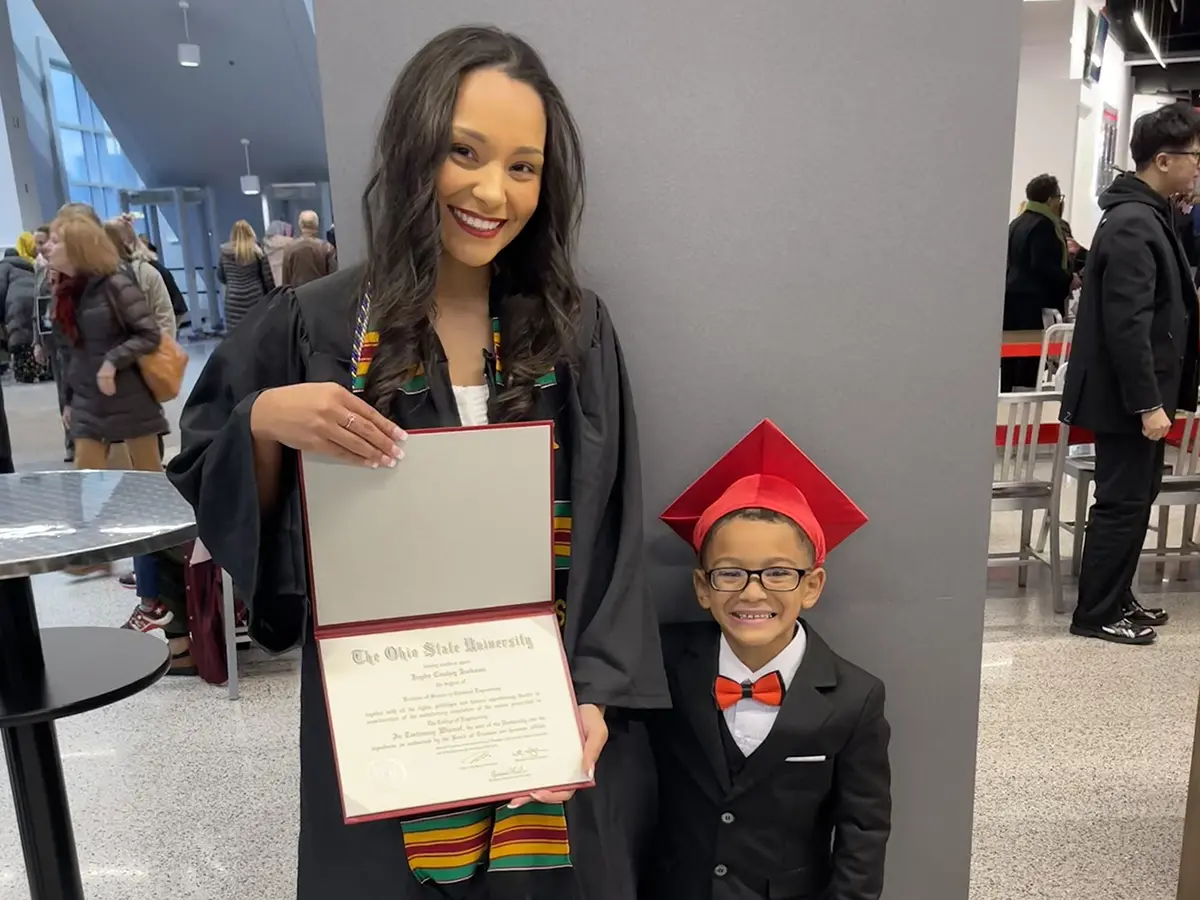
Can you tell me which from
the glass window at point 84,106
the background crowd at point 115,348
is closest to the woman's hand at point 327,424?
the background crowd at point 115,348

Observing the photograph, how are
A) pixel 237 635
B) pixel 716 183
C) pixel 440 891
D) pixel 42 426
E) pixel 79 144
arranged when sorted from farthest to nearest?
pixel 79 144
pixel 42 426
pixel 237 635
pixel 716 183
pixel 440 891

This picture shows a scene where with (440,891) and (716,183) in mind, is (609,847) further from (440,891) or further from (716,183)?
(716,183)

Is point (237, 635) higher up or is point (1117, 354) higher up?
point (1117, 354)

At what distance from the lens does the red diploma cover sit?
40.8 inches

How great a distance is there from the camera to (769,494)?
130 cm

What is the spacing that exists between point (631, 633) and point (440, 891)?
395 millimetres

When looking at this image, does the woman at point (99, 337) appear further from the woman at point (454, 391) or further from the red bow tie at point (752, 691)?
the red bow tie at point (752, 691)

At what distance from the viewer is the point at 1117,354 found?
2.93 m

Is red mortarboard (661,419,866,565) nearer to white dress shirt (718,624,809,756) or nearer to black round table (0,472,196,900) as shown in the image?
white dress shirt (718,624,809,756)

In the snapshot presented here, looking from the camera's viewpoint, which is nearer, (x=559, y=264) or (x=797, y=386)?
(x=559, y=264)

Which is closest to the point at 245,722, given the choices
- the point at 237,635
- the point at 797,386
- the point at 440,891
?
the point at 237,635

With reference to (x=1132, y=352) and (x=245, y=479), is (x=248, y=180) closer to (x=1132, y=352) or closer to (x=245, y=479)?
(x=1132, y=352)

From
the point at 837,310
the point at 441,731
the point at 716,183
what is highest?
the point at 716,183

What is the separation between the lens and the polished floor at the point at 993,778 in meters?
2.09
